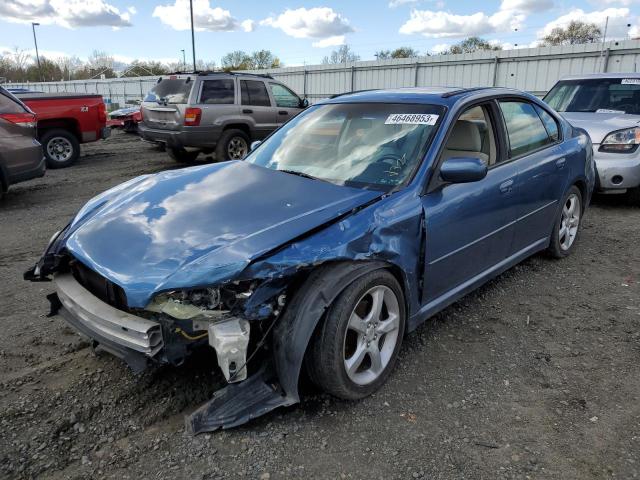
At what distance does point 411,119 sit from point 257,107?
7.78m

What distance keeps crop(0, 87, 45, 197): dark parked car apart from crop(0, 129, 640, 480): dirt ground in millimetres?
3885

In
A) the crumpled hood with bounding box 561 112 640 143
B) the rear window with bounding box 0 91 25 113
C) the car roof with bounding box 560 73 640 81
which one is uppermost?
the car roof with bounding box 560 73 640 81

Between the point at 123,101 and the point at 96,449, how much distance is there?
34.8 metres

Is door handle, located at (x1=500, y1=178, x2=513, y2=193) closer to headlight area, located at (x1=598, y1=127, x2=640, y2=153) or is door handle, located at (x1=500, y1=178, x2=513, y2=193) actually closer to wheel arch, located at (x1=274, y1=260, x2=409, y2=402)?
wheel arch, located at (x1=274, y1=260, x2=409, y2=402)

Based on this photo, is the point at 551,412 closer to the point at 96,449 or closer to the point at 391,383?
the point at 391,383

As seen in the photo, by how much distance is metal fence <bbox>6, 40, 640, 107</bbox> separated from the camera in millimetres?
12922

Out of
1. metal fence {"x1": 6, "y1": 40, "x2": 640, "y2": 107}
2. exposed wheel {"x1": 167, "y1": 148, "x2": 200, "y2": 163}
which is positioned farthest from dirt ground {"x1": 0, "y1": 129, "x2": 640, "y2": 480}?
metal fence {"x1": 6, "y1": 40, "x2": 640, "y2": 107}

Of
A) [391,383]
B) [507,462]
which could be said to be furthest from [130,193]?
[507,462]

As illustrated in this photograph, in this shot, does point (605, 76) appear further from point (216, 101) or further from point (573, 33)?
point (573, 33)

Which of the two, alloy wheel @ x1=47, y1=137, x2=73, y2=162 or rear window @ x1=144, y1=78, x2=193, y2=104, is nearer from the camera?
rear window @ x1=144, y1=78, x2=193, y2=104

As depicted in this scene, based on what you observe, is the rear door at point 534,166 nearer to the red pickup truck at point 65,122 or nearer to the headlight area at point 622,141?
the headlight area at point 622,141

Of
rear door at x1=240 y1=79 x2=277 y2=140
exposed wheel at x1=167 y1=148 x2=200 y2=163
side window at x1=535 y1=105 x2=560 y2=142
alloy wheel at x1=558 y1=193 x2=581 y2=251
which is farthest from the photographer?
exposed wheel at x1=167 y1=148 x2=200 y2=163

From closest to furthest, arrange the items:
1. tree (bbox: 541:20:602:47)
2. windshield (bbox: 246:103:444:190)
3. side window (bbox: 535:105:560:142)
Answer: windshield (bbox: 246:103:444:190), side window (bbox: 535:105:560:142), tree (bbox: 541:20:602:47)

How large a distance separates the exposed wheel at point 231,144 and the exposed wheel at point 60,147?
12.3 ft
